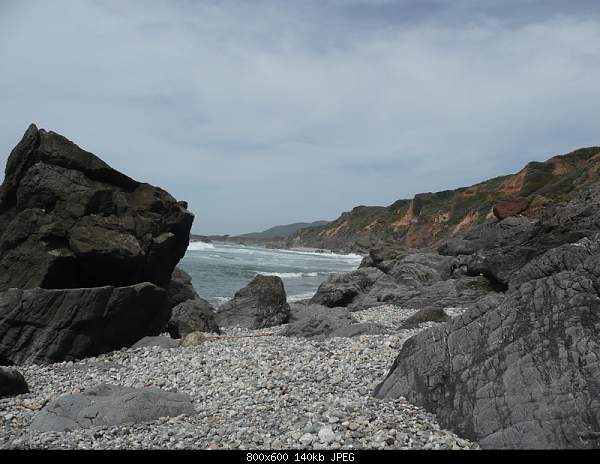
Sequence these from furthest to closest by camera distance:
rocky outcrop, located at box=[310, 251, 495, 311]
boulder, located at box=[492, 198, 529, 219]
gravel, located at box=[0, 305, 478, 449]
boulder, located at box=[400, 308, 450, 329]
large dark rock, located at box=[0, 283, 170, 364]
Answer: boulder, located at box=[492, 198, 529, 219] → rocky outcrop, located at box=[310, 251, 495, 311] → boulder, located at box=[400, 308, 450, 329] → large dark rock, located at box=[0, 283, 170, 364] → gravel, located at box=[0, 305, 478, 449]

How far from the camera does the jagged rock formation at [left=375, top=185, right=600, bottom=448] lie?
6.03 meters

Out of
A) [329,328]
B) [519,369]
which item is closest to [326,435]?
[519,369]

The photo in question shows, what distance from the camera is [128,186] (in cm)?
1708

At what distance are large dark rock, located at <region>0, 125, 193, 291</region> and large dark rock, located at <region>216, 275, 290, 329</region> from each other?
11.6ft

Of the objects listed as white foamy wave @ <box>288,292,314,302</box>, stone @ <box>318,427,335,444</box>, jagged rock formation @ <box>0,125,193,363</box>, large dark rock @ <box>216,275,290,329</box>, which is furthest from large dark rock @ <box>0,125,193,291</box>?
white foamy wave @ <box>288,292,314,302</box>

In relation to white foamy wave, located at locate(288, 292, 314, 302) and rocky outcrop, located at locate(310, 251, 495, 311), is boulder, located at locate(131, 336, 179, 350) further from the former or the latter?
white foamy wave, located at locate(288, 292, 314, 302)

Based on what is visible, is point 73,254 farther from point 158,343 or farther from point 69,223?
point 158,343

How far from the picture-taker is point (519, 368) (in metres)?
6.73

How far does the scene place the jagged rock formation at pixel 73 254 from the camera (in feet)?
40.7

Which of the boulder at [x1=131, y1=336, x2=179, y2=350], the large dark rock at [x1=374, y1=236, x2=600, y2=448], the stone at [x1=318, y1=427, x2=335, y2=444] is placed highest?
the large dark rock at [x1=374, y1=236, x2=600, y2=448]

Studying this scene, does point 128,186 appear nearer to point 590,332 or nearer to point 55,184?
point 55,184

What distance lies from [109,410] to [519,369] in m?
6.32

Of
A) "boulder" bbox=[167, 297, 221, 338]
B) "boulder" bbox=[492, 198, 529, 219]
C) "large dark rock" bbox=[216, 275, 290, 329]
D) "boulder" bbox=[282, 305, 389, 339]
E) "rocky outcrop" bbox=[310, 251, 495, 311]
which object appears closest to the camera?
"boulder" bbox=[282, 305, 389, 339]

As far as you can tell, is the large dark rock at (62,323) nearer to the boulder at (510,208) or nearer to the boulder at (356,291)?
the boulder at (356,291)
